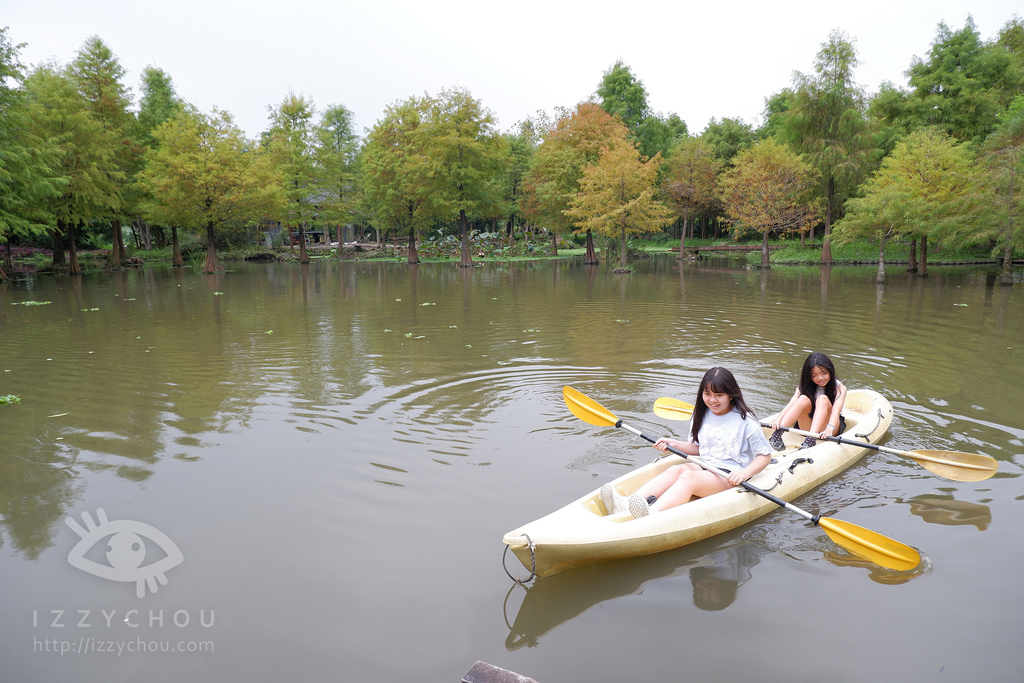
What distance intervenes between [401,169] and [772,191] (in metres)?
20.2

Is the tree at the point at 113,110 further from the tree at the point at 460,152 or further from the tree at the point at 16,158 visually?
the tree at the point at 460,152

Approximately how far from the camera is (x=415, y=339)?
11.1 meters

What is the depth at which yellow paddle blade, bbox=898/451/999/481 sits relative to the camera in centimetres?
465

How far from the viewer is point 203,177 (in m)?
27.4

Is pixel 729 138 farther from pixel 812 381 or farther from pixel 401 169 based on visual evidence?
pixel 812 381

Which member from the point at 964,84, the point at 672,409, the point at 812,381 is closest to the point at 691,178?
the point at 964,84

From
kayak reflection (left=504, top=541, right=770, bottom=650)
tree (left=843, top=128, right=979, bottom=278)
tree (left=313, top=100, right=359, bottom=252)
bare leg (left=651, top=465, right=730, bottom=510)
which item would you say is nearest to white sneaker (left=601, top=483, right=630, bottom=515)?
bare leg (left=651, top=465, right=730, bottom=510)

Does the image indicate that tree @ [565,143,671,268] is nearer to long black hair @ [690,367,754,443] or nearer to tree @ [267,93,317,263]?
tree @ [267,93,317,263]

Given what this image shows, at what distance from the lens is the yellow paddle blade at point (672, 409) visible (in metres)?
6.13

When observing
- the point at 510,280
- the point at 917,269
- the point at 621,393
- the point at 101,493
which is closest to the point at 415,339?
the point at 621,393

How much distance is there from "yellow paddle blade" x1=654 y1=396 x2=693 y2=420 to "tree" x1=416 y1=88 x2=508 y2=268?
27.0 m

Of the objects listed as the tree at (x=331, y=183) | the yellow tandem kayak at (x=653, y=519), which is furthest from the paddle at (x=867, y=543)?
the tree at (x=331, y=183)

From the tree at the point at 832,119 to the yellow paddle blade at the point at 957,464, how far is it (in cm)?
2815

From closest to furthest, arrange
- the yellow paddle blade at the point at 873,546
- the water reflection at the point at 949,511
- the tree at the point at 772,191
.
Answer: the yellow paddle blade at the point at 873,546, the water reflection at the point at 949,511, the tree at the point at 772,191
